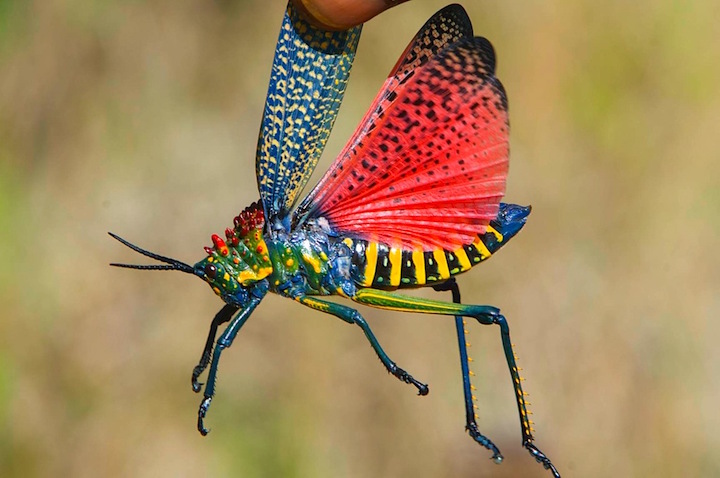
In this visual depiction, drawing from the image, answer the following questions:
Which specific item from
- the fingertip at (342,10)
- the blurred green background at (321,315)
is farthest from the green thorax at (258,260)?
the blurred green background at (321,315)

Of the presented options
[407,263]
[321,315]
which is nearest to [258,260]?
[407,263]

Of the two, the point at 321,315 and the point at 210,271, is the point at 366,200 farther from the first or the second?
the point at 321,315

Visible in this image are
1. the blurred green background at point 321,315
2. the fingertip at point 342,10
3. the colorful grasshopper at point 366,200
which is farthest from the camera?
the blurred green background at point 321,315

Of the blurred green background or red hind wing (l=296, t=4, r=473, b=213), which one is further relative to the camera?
the blurred green background

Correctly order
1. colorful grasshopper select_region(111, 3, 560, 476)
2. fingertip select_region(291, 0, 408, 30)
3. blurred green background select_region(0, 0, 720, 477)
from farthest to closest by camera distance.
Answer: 1. blurred green background select_region(0, 0, 720, 477)
2. colorful grasshopper select_region(111, 3, 560, 476)
3. fingertip select_region(291, 0, 408, 30)

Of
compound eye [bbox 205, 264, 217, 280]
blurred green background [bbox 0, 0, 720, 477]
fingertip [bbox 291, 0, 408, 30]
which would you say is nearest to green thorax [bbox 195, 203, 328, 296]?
compound eye [bbox 205, 264, 217, 280]

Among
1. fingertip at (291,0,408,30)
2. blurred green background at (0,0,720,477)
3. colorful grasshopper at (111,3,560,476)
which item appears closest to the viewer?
fingertip at (291,0,408,30)

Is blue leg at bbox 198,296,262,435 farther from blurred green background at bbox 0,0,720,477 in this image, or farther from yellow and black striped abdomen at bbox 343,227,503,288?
blurred green background at bbox 0,0,720,477

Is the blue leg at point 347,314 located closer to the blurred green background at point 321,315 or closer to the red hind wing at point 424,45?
the red hind wing at point 424,45
